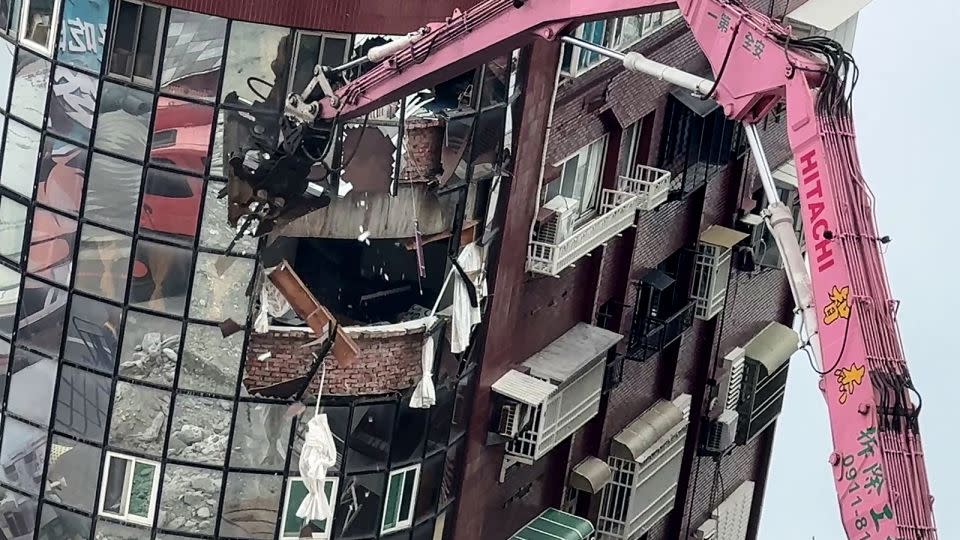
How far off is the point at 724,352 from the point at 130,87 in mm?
18432

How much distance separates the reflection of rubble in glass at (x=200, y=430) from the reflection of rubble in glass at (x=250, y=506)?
20.1 inches

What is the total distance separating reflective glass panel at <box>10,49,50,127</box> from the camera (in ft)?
94.6

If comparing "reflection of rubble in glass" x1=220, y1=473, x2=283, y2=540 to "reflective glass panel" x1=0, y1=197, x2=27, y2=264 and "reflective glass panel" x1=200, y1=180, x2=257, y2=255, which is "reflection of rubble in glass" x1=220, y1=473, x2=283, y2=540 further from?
"reflective glass panel" x1=0, y1=197, x2=27, y2=264

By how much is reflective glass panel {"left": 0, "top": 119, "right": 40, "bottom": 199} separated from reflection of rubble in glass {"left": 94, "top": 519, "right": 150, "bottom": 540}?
4.75 metres

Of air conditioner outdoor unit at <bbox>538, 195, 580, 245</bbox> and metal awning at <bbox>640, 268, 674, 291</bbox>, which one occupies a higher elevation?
A: air conditioner outdoor unit at <bbox>538, 195, 580, 245</bbox>

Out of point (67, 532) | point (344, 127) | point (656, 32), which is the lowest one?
point (67, 532)

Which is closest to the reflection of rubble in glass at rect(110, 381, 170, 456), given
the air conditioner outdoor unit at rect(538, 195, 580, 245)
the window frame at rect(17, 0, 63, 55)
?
the window frame at rect(17, 0, 63, 55)

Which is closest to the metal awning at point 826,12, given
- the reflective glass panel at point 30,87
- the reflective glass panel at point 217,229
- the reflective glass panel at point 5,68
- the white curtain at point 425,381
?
the white curtain at point 425,381

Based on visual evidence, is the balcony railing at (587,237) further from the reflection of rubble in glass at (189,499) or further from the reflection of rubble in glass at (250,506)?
the reflection of rubble in glass at (189,499)

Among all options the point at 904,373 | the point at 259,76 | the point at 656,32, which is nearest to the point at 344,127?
the point at 259,76

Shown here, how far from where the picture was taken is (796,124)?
823 inches

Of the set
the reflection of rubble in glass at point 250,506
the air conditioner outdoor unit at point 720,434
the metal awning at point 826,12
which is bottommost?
the reflection of rubble in glass at point 250,506

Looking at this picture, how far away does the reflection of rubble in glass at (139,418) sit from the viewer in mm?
29875

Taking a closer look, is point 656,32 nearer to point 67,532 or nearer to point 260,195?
point 260,195
